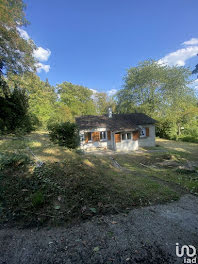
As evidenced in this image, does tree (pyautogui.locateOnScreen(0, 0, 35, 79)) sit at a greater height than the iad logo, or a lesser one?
greater

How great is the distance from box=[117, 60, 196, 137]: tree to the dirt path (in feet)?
68.1

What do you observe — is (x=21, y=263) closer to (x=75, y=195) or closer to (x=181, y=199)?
(x=75, y=195)

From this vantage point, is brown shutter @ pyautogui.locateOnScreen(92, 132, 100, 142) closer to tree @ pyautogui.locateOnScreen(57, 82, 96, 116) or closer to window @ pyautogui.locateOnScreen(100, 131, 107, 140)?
window @ pyautogui.locateOnScreen(100, 131, 107, 140)

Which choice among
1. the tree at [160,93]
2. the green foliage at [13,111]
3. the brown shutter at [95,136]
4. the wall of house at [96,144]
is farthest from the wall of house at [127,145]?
the green foliage at [13,111]

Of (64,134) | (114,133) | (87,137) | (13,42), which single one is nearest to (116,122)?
(114,133)

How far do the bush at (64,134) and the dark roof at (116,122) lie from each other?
4.81 meters

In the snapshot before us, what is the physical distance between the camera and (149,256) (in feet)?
5.56

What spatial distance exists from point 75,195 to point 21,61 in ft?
46.9

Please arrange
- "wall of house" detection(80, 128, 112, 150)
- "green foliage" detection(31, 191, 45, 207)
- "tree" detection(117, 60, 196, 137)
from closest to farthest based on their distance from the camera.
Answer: "green foliage" detection(31, 191, 45, 207), "wall of house" detection(80, 128, 112, 150), "tree" detection(117, 60, 196, 137)

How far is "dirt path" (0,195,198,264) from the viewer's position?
5.46 feet

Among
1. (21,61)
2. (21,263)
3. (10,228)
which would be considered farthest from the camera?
(21,61)

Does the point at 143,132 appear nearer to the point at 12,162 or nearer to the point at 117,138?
the point at 117,138

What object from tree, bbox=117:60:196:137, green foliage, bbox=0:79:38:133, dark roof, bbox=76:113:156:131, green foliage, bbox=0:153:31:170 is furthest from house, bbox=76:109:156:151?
green foliage, bbox=0:153:31:170

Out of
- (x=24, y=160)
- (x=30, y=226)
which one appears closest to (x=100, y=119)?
(x=24, y=160)
